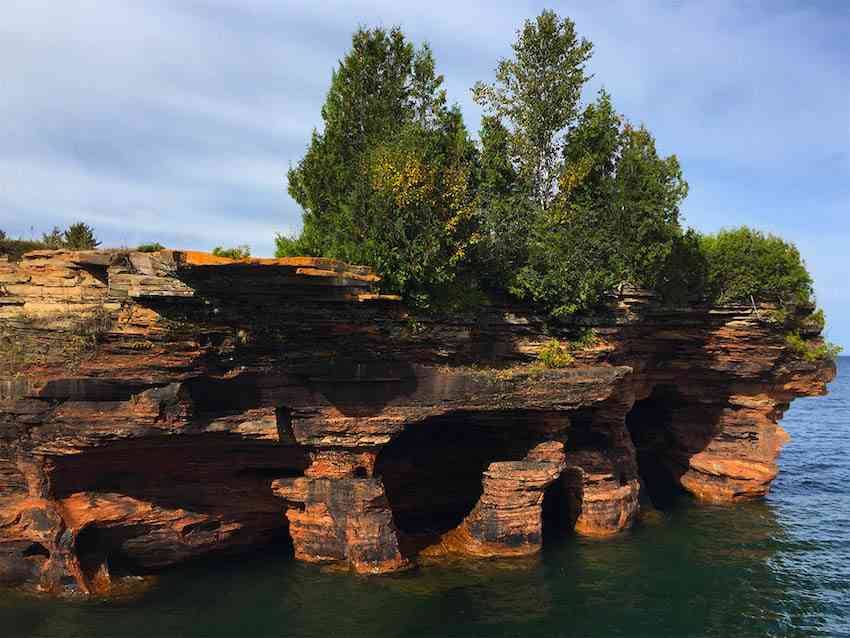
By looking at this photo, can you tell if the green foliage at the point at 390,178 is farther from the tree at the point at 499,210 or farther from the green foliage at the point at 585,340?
the green foliage at the point at 585,340

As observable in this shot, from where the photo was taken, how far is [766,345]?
2888 cm

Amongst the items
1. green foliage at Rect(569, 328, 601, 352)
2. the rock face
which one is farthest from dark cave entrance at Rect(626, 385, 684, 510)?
green foliage at Rect(569, 328, 601, 352)

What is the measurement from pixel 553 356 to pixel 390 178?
32.1 feet

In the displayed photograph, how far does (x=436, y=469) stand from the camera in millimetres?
27500

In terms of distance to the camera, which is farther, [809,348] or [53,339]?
[809,348]

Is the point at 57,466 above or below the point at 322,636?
above

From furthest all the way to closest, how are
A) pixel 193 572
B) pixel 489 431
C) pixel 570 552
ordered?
pixel 489 431, pixel 570 552, pixel 193 572

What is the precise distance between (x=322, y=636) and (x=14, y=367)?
13457mm

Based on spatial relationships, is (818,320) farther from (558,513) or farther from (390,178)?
(390,178)

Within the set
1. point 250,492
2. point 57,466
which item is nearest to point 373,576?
point 250,492

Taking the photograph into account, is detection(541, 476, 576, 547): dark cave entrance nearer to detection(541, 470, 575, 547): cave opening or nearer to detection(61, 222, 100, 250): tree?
detection(541, 470, 575, 547): cave opening

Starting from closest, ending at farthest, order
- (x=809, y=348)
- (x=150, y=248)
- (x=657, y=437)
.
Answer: (x=150, y=248)
(x=809, y=348)
(x=657, y=437)

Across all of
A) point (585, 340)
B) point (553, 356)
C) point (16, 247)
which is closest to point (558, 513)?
point (553, 356)

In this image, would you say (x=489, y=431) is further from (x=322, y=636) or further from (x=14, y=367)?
(x=14, y=367)
